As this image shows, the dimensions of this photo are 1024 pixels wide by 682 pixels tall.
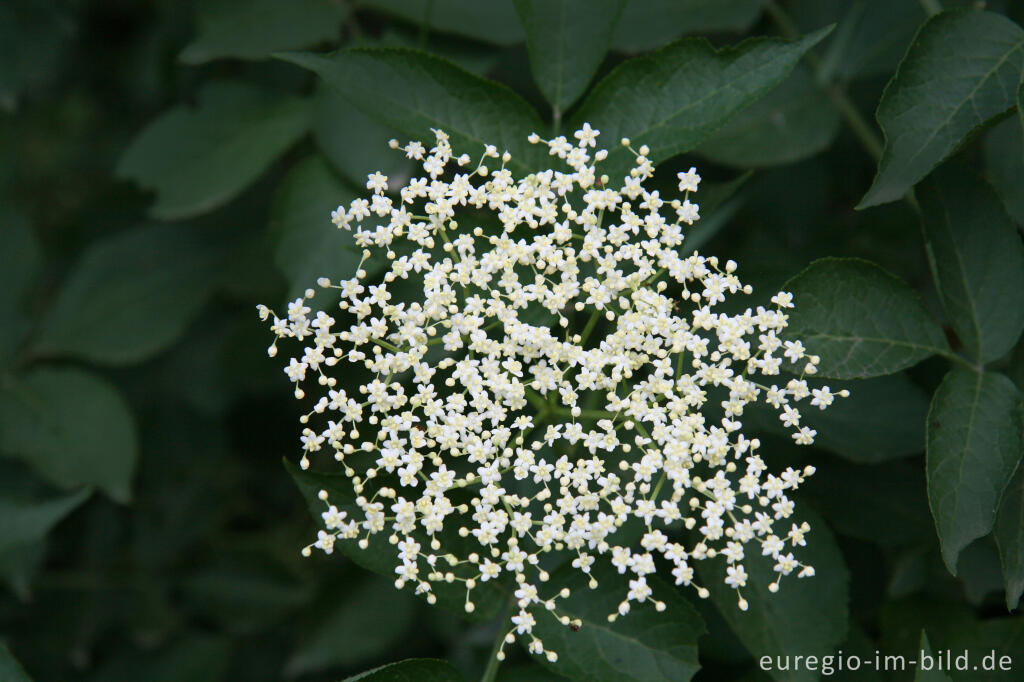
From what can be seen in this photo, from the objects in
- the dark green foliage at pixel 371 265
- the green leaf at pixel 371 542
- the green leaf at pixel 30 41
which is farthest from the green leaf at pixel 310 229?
the green leaf at pixel 30 41

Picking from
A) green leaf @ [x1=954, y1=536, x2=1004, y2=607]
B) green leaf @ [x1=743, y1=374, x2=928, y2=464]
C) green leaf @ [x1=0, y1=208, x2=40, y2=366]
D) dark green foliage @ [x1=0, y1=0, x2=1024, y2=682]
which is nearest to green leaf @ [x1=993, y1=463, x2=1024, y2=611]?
dark green foliage @ [x1=0, y1=0, x2=1024, y2=682]

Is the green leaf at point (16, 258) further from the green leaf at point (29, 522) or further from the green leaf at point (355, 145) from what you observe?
the green leaf at point (355, 145)

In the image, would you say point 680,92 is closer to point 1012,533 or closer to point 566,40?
point 566,40

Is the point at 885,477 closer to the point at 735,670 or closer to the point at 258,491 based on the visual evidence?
the point at 735,670

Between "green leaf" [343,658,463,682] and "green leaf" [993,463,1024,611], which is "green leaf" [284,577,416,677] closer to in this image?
"green leaf" [343,658,463,682]

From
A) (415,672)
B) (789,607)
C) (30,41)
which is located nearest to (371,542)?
(415,672)

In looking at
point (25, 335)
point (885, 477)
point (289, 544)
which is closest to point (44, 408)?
point (25, 335)
